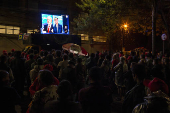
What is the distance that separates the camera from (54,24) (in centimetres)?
2420

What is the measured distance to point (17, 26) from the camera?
24906 mm

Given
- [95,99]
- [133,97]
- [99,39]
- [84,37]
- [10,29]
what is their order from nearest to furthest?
[95,99]
[133,97]
[10,29]
[84,37]
[99,39]

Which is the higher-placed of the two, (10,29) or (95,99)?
(10,29)

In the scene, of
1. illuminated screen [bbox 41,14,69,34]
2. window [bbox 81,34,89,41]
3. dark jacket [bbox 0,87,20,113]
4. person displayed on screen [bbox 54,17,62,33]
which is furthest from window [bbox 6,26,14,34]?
dark jacket [bbox 0,87,20,113]

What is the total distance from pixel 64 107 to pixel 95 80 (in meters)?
0.75

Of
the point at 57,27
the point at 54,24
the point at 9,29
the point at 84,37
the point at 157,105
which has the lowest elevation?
the point at 157,105

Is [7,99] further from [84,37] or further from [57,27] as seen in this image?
[84,37]

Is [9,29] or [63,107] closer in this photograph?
[63,107]

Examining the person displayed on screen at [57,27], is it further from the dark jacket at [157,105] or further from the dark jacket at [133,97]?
the dark jacket at [157,105]

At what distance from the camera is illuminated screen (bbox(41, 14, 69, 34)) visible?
77.0 feet

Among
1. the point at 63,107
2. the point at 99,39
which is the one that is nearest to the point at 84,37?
the point at 99,39

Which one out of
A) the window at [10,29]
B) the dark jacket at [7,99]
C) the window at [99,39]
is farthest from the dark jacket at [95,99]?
the window at [99,39]

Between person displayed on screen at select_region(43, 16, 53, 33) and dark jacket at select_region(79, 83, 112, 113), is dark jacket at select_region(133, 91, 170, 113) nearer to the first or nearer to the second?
dark jacket at select_region(79, 83, 112, 113)

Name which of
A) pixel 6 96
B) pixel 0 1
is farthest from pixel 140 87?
pixel 0 1
